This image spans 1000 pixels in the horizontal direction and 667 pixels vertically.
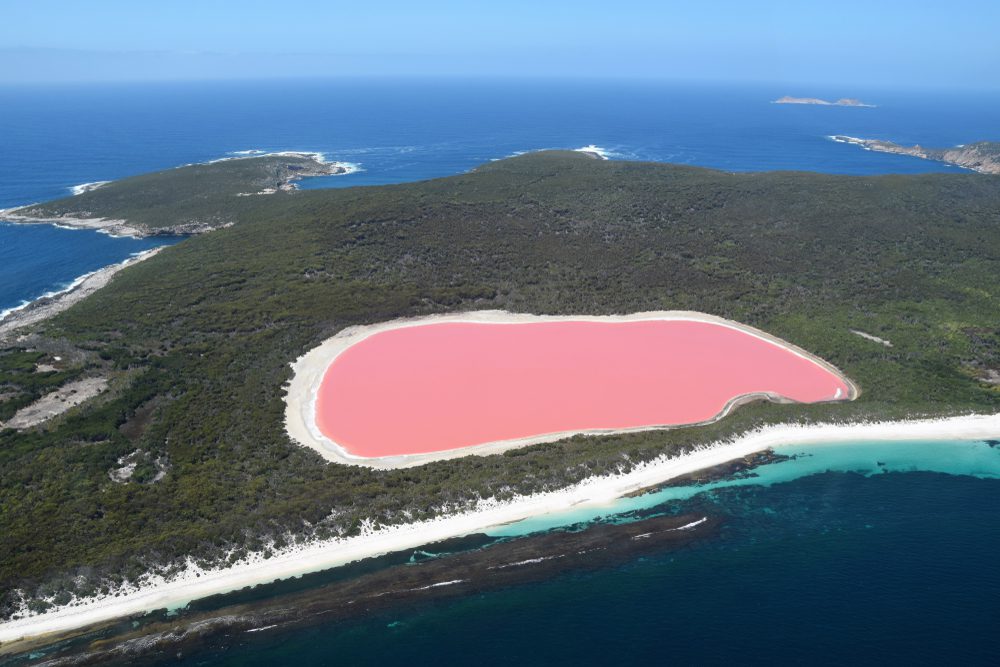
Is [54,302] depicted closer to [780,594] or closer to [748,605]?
[748,605]

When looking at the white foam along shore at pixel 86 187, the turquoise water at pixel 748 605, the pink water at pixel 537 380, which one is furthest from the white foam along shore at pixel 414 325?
the white foam along shore at pixel 86 187

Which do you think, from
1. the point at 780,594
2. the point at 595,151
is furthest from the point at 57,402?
the point at 595,151

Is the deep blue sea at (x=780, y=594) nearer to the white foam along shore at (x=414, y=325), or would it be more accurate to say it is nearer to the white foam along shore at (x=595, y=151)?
the white foam along shore at (x=414, y=325)

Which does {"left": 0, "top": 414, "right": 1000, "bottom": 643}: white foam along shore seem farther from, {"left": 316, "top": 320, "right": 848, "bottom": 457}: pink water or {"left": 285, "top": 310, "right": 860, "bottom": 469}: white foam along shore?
{"left": 316, "top": 320, "right": 848, "bottom": 457}: pink water

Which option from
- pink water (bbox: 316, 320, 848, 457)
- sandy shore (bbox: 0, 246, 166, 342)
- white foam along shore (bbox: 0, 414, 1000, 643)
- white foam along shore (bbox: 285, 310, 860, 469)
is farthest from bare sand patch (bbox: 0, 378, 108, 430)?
white foam along shore (bbox: 0, 414, 1000, 643)

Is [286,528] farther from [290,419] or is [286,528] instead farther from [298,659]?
[290,419]

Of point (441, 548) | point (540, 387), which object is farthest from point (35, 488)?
point (540, 387)

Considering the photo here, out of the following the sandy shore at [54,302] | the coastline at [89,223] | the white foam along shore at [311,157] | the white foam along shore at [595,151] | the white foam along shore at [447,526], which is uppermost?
the white foam along shore at [595,151]
